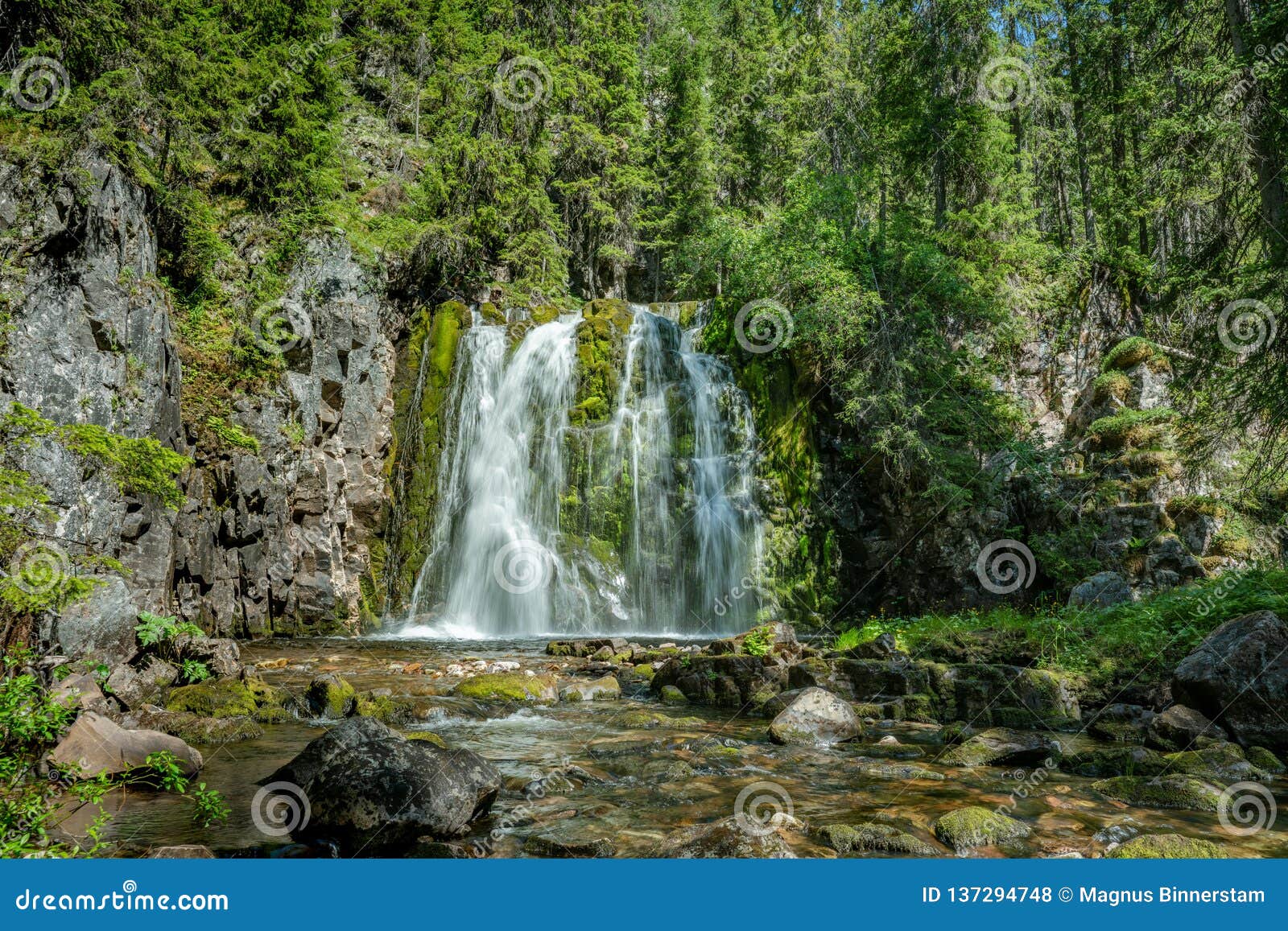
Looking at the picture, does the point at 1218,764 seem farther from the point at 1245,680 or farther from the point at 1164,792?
the point at 1245,680

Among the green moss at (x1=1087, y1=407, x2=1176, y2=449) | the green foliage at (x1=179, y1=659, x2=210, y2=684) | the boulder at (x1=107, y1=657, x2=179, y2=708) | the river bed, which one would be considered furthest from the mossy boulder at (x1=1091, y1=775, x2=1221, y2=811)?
the green moss at (x1=1087, y1=407, x2=1176, y2=449)

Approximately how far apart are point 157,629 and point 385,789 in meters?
5.20

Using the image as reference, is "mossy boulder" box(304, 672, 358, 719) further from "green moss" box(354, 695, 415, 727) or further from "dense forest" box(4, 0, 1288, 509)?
"dense forest" box(4, 0, 1288, 509)

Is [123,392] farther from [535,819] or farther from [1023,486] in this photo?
[1023,486]

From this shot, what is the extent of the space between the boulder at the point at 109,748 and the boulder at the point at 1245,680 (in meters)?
9.28

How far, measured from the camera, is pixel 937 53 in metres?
18.5

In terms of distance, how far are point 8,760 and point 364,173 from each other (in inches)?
824

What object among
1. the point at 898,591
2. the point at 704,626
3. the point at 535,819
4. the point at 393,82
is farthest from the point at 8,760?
the point at 393,82

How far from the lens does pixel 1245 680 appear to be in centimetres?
690

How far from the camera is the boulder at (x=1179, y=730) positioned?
6688 mm

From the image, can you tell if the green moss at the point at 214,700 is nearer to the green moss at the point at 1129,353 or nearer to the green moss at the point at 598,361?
the green moss at the point at 598,361

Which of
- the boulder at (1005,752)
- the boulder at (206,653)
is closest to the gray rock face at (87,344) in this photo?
the boulder at (206,653)

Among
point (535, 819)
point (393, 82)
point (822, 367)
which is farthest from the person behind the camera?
point (393, 82)

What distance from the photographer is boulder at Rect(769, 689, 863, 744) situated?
7246 mm
